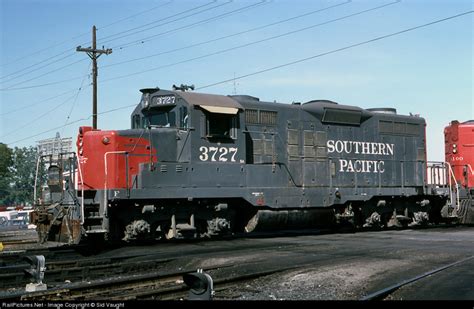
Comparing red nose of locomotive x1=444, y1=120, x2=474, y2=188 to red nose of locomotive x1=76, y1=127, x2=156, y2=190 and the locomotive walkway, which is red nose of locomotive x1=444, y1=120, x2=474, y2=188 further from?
red nose of locomotive x1=76, y1=127, x2=156, y2=190

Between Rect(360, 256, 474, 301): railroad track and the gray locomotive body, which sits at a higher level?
the gray locomotive body

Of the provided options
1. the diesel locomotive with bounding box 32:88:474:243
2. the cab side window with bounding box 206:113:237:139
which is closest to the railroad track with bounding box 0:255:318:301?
the diesel locomotive with bounding box 32:88:474:243

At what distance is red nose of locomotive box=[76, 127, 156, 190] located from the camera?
12.6 meters

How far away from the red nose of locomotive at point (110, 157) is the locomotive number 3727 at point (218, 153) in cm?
126

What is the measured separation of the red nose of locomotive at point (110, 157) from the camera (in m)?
12.6

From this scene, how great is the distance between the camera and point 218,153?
13891 mm

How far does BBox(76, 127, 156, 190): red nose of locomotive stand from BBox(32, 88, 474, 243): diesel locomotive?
0.02 metres

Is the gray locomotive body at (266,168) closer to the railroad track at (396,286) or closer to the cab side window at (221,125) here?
the cab side window at (221,125)

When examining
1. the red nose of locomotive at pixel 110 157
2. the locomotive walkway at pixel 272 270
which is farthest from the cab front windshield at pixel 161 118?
the locomotive walkway at pixel 272 270

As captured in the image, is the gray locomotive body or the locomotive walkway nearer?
the locomotive walkway

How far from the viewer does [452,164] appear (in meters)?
21.1

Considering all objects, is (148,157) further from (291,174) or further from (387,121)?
(387,121)

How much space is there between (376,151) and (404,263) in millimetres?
8329

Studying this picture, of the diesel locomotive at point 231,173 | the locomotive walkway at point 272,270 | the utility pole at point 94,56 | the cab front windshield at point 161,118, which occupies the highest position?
the utility pole at point 94,56
